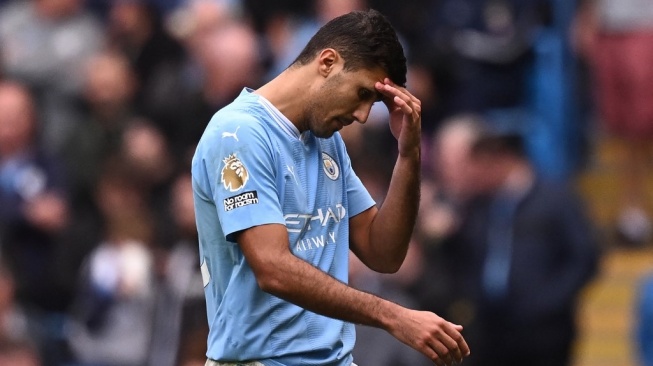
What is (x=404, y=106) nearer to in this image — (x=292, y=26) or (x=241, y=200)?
(x=241, y=200)

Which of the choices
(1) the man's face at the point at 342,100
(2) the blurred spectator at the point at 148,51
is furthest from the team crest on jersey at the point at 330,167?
(2) the blurred spectator at the point at 148,51

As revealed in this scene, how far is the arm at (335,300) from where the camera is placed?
487 centimetres

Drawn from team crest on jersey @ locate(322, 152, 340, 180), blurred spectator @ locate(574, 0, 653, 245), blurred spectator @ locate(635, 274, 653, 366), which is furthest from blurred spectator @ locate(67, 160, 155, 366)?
team crest on jersey @ locate(322, 152, 340, 180)

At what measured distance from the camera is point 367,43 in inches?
206

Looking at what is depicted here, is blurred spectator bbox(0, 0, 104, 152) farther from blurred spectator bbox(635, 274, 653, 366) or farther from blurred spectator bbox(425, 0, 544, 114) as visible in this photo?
blurred spectator bbox(635, 274, 653, 366)

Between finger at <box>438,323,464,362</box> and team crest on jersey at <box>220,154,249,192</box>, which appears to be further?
team crest on jersey at <box>220,154,249,192</box>

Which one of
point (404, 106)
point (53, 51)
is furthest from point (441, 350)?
point (53, 51)

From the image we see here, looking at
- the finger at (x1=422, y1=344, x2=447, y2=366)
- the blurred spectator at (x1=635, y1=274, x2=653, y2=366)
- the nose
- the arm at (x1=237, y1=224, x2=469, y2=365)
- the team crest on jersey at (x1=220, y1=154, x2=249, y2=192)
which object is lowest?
the blurred spectator at (x1=635, y1=274, x2=653, y2=366)

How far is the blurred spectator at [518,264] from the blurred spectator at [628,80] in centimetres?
198

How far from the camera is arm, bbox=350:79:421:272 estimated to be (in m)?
5.38

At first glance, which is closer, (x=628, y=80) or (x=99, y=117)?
(x=99, y=117)

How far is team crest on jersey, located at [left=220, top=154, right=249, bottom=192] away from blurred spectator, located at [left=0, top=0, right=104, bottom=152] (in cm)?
646

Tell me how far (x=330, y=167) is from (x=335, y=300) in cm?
70

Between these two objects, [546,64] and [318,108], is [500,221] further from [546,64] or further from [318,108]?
[318,108]
